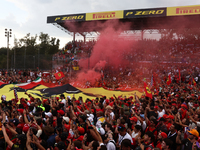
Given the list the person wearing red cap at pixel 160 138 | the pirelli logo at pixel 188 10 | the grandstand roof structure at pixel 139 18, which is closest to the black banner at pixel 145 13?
the grandstand roof structure at pixel 139 18

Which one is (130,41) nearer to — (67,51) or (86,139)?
(67,51)

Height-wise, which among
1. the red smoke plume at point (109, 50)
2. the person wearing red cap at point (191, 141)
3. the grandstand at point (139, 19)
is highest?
the grandstand at point (139, 19)

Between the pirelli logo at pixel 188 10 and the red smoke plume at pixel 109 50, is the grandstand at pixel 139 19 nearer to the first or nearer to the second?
the pirelli logo at pixel 188 10

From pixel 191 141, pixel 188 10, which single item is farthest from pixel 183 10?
pixel 191 141

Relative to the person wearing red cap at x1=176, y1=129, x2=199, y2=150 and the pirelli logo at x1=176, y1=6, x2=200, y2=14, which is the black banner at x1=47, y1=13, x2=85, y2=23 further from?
the person wearing red cap at x1=176, y1=129, x2=199, y2=150

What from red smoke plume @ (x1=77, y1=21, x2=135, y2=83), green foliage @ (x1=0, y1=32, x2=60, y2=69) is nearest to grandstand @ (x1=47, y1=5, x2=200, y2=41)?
red smoke plume @ (x1=77, y1=21, x2=135, y2=83)

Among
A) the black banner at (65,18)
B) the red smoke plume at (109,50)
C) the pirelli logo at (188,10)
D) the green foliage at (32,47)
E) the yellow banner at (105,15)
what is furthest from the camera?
the green foliage at (32,47)

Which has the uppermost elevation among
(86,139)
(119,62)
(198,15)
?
(198,15)

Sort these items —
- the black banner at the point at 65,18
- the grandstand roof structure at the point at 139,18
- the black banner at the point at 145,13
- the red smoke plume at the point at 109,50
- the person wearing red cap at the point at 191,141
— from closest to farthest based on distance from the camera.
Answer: the person wearing red cap at the point at 191,141 < the grandstand roof structure at the point at 139,18 < the black banner at the point at 145,13 < the red smoke plume at the point at 109,50 < the black banner at the point at 65,18

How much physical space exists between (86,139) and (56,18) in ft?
79.0

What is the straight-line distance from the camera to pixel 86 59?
23234 mm

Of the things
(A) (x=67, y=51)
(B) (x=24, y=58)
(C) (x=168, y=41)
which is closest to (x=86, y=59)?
(A) (x=67, y=51)

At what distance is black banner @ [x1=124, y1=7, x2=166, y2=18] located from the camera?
2105 centimetres

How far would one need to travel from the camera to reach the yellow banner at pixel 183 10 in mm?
19614
